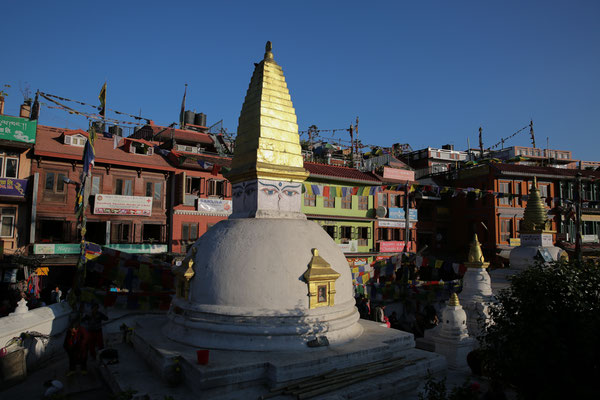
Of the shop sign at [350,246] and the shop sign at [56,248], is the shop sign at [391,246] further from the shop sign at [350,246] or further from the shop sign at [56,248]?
the shop sign at [56,248]

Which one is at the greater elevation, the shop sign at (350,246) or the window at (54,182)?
the window at (54,182)

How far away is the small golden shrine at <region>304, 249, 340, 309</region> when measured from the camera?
34.9 ft

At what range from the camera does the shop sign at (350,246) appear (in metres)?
33.3

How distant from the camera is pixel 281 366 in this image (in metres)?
8.97

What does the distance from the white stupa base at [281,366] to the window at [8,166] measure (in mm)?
17532

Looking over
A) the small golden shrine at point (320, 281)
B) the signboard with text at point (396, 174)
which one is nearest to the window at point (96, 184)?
the small golden shrine at point (320, 281)

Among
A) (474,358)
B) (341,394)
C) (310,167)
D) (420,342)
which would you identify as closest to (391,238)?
(310,167)

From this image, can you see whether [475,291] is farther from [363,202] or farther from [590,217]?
[590,217]

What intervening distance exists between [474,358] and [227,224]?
836 centimetres

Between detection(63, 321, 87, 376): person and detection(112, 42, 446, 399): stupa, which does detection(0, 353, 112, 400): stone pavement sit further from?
detection(112, 42, 446, 399): stupa

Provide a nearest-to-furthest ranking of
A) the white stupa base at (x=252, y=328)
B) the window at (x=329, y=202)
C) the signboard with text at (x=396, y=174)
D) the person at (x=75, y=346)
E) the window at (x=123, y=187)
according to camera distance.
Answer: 1. the white stupa base at (x=252, y=328)
2. the person at (x=75, y=346)
3. the window at (x=123, y=187)
4. the window at (x=329, y=202)
5. the signboard with text at (x=396, y=174)

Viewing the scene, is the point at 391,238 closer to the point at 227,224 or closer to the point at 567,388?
the point at 227,224

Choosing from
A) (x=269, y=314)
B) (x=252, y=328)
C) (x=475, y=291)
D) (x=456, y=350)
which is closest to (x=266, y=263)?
(x=269, y=314)

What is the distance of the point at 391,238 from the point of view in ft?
120
